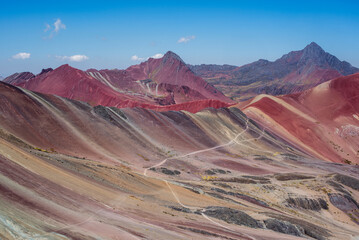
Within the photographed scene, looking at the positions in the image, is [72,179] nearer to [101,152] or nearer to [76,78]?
[101,152]

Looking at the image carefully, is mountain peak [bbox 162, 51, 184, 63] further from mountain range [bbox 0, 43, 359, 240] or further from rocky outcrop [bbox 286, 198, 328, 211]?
rocky outcrop [bbox 286, 198, 328, 211]

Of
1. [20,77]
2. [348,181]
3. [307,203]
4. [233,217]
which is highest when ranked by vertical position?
[20,77]

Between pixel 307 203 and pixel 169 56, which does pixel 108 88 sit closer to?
pixel 169 56

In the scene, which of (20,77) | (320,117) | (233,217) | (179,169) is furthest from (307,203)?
(20,77)

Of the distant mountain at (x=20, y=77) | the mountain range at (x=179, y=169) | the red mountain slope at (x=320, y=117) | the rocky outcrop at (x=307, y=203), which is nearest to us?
the mountain range at (x=179, y=169)

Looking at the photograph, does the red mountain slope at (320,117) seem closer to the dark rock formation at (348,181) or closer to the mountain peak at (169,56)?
the dark rock formation at (348,181)

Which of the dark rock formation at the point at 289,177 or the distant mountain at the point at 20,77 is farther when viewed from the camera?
the distant mountain at the point at 20,77

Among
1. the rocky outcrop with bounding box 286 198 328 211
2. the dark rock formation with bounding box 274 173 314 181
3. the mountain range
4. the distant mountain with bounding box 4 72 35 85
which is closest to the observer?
the mountain range

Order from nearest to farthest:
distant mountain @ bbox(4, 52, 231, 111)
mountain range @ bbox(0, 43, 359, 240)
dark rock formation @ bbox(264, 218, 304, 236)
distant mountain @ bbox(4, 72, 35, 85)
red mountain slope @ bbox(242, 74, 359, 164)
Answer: mountain range @ bbox(0, 43, 359, 240) → dark rock formation @ bbox(264, 218, 304, 236) → red mountain slope @ bbox(242, 74, 359, 164) → distant mountain @ bbox(4, 52, 231, 111) → distant mountain @ bbox(4, 72, 35, 85)

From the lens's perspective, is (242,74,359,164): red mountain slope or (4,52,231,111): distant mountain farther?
(4,52,231,111): distant mountain

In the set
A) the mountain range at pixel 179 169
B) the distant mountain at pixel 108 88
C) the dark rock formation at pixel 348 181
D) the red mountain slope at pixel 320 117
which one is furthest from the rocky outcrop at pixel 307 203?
the distant mountain at pixel 108 88

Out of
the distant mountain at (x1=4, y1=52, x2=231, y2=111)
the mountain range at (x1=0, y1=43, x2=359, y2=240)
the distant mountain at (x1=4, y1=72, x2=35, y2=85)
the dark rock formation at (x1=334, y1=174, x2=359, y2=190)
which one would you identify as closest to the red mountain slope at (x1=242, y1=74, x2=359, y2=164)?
the mountain range at (x1=0, y1=43, x2=359, y2=240)
